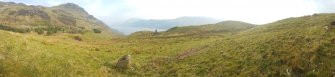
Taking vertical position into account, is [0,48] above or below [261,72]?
above

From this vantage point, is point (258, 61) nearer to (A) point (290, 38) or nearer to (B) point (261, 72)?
(B) point (261, 72)

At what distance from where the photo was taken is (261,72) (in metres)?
25.0

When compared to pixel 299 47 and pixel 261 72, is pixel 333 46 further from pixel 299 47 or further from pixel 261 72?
pixel 261 72

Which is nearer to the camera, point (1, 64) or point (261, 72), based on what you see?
point (1, 64)

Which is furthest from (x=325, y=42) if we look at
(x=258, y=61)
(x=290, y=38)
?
(x=290, y=38)

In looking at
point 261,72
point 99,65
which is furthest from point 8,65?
point 261,72

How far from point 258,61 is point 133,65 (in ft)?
40.5

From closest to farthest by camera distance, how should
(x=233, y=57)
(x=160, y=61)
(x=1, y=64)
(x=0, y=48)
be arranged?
(x=1, y=64), (x=0, y=48), (x=233, y=57), (x=160, y=61)

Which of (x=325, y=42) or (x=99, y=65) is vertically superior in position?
(x=325, y=42)

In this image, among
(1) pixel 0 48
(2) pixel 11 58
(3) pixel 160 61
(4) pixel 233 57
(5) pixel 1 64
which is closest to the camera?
(5) pixel 1 64

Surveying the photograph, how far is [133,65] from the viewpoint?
116 feet

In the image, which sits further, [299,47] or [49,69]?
[299,47]

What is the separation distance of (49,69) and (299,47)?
1786 cm

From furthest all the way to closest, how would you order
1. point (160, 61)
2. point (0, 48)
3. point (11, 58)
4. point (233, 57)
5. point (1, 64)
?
point (160, 61)
point (233, 57)
point (0, 48)
point (11, 58)
point (1, 64)
